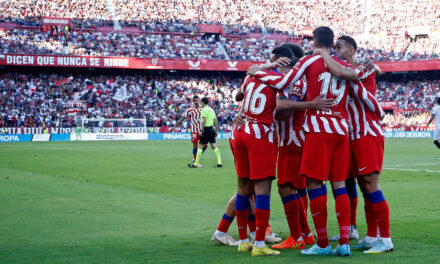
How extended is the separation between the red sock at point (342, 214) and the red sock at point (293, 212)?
52 cm

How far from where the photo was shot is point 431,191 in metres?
11.5

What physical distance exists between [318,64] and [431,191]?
6.63 meters

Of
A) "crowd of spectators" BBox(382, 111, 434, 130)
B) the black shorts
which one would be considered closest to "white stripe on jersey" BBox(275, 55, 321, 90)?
the black shorts

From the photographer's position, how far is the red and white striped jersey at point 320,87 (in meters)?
6.01

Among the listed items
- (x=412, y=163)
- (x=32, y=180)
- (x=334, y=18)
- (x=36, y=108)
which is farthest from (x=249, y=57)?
(x=32, y=180)

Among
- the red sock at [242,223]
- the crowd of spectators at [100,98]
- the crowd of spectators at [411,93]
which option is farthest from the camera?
the crowd of spectators at [411,93]

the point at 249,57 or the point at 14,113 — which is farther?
the point at 249,57

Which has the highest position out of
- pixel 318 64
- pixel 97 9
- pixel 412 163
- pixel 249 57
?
pixel 97 9

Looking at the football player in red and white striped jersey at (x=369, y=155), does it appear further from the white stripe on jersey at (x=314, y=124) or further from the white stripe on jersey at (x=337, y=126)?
the white stripe on jersey at (x=314, y=124)

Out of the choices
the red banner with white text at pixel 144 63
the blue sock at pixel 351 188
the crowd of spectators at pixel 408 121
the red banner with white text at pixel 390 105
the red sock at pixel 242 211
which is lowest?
the crowd of spectators at pixel 408 121

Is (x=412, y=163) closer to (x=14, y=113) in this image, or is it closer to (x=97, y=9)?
(x=14, y=113)

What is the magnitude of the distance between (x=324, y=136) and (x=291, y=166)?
2.17 ft

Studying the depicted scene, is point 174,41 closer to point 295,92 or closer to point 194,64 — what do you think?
point 194,64

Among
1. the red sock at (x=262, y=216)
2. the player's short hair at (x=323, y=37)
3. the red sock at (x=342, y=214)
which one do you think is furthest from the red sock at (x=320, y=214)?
the player's short hair at (x=323, y=37)
